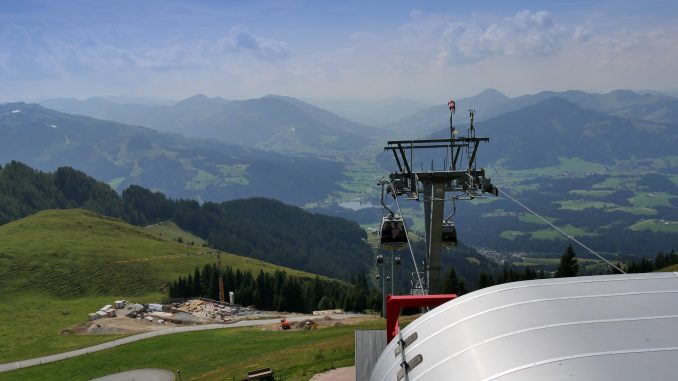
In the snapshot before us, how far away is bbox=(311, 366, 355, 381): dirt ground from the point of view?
25.2 meters

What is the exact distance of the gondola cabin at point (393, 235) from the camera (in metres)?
26.8

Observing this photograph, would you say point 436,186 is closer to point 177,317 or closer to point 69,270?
point 177,317

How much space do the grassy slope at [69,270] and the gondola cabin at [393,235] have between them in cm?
6126

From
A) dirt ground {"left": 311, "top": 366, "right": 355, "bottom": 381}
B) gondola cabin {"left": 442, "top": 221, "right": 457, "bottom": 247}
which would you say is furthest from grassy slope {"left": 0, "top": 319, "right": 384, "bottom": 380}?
gondola cabin {"left": 442, "top": 221, "right": 457, "bottom": 247}

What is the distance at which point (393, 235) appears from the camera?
2683 cm

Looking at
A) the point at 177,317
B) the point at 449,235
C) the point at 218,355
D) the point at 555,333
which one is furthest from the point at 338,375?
the point at 177,317

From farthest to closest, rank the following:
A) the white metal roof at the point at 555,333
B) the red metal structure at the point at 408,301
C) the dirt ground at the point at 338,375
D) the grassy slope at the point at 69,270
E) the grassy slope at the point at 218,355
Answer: the grassy slope at the point at 69,270 → the grassy slope at the point at 218,355 → the dirt ground at the point at 338,375 → the red metal structure at the point at 408,301 → the white metal roof at the point at 555,333

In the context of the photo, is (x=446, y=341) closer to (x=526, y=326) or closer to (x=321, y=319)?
(x=526, y=326)

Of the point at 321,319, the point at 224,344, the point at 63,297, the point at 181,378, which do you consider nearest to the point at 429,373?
the point at 181,378

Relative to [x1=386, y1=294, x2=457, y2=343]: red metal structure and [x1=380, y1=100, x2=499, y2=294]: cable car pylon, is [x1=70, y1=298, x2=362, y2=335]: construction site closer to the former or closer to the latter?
[x1=380, y1=100, x2=499, y2=294]: cable car pylon

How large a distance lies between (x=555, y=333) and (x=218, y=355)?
161 ft

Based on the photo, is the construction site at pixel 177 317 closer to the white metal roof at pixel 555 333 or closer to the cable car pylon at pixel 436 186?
the cable car pylon at pixel 436 186

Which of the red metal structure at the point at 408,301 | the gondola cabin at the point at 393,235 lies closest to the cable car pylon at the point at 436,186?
the gondola cabin at the point at 393,235

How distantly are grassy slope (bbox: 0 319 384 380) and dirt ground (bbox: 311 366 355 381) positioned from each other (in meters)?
3.83
